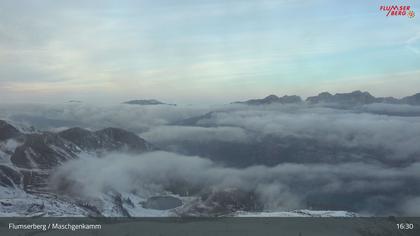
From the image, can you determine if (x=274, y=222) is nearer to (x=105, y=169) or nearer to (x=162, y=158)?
(x=162, y=158)

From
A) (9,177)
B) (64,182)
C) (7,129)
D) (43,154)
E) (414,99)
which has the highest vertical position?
(414,99)

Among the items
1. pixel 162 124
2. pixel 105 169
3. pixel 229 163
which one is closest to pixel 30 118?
pixel 162 124

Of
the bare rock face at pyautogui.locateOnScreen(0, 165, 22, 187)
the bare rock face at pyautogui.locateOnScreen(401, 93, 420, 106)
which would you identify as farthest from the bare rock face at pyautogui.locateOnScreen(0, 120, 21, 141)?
the bare rock face at pyautogui.locateOnScreen(401, 93, 420, 106)

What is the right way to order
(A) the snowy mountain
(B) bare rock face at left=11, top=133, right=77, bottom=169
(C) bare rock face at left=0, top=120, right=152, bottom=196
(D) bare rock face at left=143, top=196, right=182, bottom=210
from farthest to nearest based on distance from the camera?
(D) bare rock face at left=143, top=196, right=182, bottom=210 → (B) bare rock face at left=11, top=133, right=77, bottom=169 → (C) bare rock face at left=0, top=120, right=152, bottom=196 → (A) the snowy mountain

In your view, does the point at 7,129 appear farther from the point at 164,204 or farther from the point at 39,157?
the point at 164,204

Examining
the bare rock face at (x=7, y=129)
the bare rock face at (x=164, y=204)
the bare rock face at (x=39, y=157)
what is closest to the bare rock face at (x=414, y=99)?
the bare rock face at (x=7, y=129)

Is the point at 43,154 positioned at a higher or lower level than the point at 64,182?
higher

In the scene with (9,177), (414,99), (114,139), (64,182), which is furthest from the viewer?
(9,177)

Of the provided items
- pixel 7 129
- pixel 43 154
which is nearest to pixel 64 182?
pixel 43 154

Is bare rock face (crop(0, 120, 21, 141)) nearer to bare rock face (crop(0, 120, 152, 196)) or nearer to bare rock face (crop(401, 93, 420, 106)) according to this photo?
bare rock face (crop(0, 120, 152, 196))

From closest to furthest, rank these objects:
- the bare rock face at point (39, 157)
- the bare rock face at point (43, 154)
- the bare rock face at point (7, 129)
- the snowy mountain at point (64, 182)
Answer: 1. the bare rock face at point (7, 129)
2. the snowy mountain at point (64, 182)
3. the bare rock face at point (39, 157)
4. the bare rock face at point (43, 154)

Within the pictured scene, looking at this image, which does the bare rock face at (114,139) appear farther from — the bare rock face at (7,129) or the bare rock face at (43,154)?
the bare rock face at (7,129)
